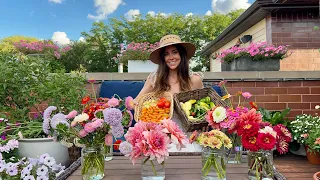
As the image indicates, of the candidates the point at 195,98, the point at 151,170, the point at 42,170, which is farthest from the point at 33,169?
the point at 195,98

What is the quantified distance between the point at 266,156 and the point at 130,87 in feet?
5.91

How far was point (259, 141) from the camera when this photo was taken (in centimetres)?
110

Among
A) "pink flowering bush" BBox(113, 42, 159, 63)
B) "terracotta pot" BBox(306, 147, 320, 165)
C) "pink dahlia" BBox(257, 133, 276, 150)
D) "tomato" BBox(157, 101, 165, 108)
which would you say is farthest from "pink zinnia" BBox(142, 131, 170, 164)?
"pink flowering bush" BBox(113, 42, 159, 63)

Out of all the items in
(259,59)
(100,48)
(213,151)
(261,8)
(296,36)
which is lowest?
(213,151)

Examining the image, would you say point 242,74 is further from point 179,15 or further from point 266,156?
point 179,15

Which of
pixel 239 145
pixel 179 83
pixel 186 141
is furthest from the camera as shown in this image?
pixel 179 83

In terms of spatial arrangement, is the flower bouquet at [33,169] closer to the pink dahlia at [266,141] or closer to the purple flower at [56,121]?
the purple flower at [56,121]

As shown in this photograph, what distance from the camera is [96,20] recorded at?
16.6 meters

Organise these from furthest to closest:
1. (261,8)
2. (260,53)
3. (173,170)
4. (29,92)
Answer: (261,8)
(260,53)
(29,92)
(173,170)

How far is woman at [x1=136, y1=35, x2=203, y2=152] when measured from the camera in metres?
2.58

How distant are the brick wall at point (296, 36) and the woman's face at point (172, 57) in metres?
3.88

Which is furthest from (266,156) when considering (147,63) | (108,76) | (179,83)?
(147,63)

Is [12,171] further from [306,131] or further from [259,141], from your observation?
[306,131]

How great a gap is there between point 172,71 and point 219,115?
1.51 m
